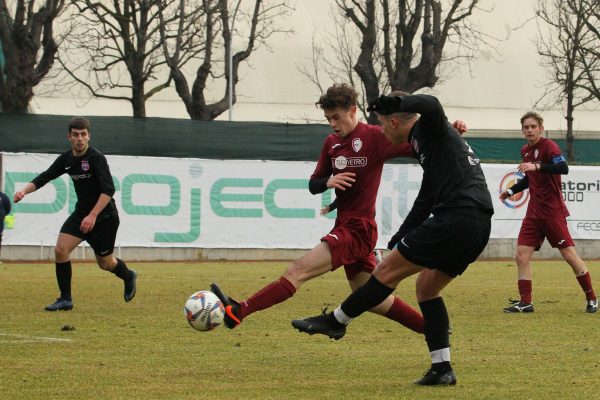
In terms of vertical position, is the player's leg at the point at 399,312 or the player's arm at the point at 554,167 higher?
the player's arm at the point at 554,167

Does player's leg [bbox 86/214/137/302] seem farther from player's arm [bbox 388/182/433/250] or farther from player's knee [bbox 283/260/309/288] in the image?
player's arm [bbox 388/182/433/250]

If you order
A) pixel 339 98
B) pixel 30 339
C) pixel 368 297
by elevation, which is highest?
pixel 339 98

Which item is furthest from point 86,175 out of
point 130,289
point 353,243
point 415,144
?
point 415,144

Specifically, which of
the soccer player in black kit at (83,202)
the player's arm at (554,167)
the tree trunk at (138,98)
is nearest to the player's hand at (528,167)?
the player's arm at (554,167)

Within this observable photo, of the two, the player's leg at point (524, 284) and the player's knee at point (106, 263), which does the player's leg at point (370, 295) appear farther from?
the player's knee at point (106, 263)

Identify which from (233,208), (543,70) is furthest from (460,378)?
(543,70)

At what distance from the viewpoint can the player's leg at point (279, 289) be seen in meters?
8.30

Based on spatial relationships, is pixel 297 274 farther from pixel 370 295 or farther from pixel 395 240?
pixel 370 295

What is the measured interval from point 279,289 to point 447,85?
1504 inches

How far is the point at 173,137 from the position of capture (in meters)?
22.9

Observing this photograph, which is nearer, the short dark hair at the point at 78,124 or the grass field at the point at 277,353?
the grass field at the point at 277,353

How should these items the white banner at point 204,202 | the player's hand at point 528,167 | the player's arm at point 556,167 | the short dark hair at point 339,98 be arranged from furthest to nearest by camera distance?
1. the white banner at point 204,202
2. the player's arm at point 556,167
3. the player's hand at point 528,167
4. the short dark hair at point 339,98

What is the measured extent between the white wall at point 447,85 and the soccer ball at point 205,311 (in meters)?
32.4

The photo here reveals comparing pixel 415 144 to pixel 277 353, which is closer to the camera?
pixel 415 144
